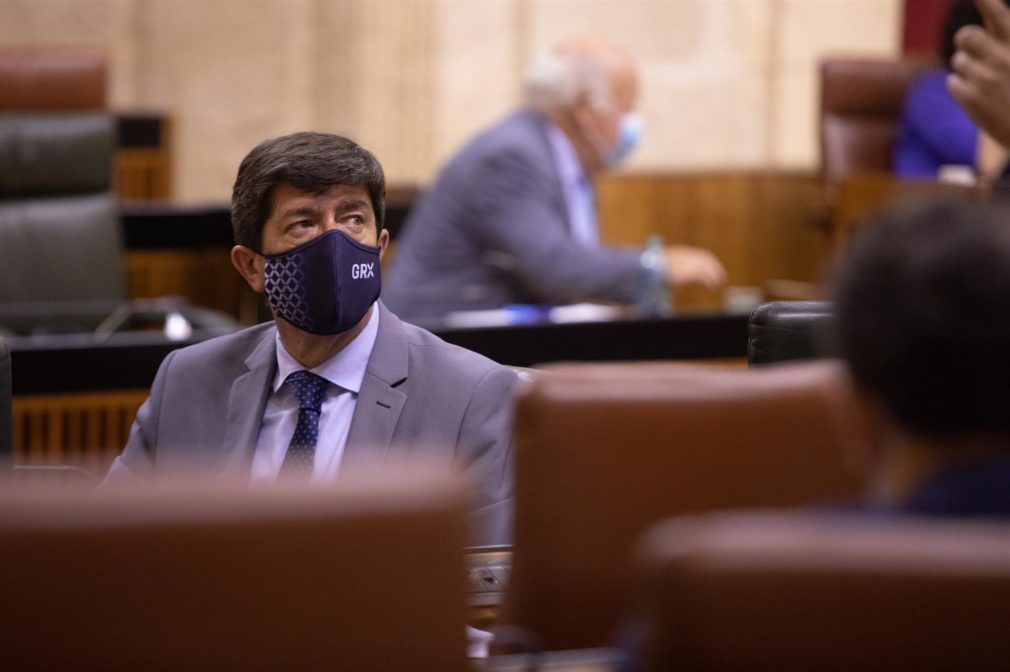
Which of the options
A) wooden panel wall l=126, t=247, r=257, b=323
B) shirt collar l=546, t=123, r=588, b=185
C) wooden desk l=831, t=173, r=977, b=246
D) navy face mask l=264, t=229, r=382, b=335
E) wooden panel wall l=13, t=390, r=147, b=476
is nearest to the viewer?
navy face mask l=264, t=229, r=382, b=335

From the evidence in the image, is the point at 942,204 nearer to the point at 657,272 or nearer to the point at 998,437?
the point at 998,437

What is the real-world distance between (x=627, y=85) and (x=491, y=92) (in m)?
2.63

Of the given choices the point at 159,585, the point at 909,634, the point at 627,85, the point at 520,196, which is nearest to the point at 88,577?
the point at 159,585

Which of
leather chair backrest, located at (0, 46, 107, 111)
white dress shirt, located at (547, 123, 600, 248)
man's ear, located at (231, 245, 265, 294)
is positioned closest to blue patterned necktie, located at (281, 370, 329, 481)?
man's ear, located at (231, 245, 265, 294)

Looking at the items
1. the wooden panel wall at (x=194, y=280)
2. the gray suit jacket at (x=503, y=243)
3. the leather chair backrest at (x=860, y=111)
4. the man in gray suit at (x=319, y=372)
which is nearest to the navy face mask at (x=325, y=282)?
the man in gray suit at (x=319, y=372)

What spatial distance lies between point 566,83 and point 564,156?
0.23 meters

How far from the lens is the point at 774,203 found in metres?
7.45

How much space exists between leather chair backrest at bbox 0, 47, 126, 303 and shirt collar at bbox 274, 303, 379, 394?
2710 millimetres

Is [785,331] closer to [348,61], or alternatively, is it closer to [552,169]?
[552,169]

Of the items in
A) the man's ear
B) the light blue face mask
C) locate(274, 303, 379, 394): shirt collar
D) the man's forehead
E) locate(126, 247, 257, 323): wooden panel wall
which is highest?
the man's forehead

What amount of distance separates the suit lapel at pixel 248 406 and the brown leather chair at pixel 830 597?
Answer: 4.24ft

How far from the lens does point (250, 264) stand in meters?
2.28

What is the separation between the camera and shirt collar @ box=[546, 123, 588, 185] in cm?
466

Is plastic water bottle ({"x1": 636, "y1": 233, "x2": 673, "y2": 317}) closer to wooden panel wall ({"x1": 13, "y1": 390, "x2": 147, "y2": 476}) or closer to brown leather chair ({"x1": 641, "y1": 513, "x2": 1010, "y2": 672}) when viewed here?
wooden panel wall ({"x1": 13, "y1": 390, "x2": 147, "y2": 476})
